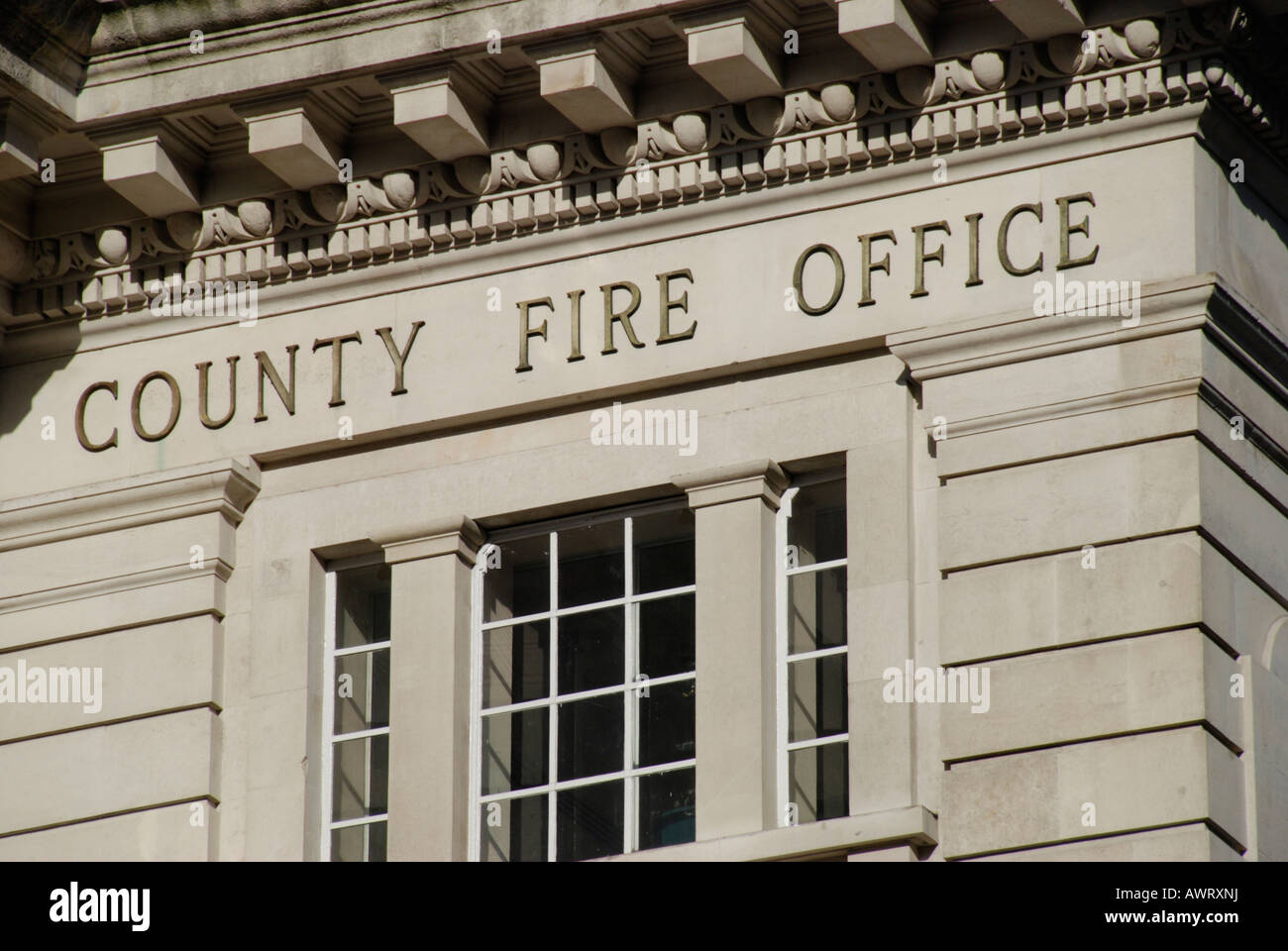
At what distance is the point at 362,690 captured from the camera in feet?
77.9

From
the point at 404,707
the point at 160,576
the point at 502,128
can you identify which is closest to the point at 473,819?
the point at 404,707

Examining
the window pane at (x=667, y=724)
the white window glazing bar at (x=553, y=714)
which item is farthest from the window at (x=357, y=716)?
the window pane at (x=667, y=724)

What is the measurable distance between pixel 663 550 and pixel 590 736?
127 cm

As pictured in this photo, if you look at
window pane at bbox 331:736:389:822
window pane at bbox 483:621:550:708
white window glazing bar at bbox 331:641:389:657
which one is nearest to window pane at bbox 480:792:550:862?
window pane at bbox 483:621:550:708

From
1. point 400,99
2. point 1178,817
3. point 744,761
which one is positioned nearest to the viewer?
point 1178,817

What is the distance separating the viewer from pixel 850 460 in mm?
22594

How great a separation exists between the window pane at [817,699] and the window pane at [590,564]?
1.38 metres

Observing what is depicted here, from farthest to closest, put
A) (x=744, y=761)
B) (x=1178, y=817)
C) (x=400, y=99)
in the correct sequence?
(x=400, y=99), (x=744, y=761), (x=1178, y=817)

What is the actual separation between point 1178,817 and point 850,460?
3.31m

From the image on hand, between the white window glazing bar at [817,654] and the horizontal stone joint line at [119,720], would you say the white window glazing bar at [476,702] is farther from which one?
the white window glazing bar at [817,654]

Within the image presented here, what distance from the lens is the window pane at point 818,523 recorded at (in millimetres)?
22844

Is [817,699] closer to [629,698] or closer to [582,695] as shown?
[629,698]

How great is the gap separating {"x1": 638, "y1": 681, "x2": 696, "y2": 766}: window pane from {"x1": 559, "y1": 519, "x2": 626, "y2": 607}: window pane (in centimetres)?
75

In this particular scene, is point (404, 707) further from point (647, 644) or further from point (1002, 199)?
point (1002, 199)
